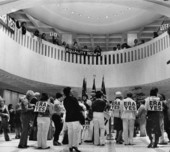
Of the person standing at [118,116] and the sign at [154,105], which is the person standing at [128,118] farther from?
the sign at [154,105]

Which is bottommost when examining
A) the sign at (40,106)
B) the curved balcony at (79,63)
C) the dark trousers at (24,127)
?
the dark trousers at (24,127)

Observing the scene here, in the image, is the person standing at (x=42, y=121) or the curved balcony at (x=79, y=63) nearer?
the person standing at (x=42, y=121)

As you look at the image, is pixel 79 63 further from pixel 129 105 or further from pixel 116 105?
pixel 129 105

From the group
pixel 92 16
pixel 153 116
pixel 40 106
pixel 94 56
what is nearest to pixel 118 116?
pixel 153 116

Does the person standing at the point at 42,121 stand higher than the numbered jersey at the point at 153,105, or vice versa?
the numbered jersey at the point at 153,105

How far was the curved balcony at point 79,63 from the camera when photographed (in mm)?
15117

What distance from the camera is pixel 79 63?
20.6m

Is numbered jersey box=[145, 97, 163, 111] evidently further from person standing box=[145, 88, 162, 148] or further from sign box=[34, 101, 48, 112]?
sign box=[34, 101, 48, 112]

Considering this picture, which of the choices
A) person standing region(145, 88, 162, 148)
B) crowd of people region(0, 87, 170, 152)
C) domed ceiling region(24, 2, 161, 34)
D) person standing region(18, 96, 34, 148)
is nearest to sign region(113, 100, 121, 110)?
crowd of people region(0, 87, 170, 152)

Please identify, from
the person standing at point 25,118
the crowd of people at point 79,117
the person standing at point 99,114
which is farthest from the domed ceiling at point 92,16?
the person standing at point 25,118

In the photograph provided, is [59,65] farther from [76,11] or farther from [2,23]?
[2,23]

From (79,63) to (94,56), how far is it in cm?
129

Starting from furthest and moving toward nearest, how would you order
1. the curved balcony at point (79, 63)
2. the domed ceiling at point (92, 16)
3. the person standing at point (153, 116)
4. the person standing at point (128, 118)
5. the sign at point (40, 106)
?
the domed ceiling at point (92, 16), the curved balcony at point (79, 63), the person standing at point (128, 118), the person standing at point (153, 116), the sign at point (40, 106)

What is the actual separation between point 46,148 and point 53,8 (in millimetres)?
12494
